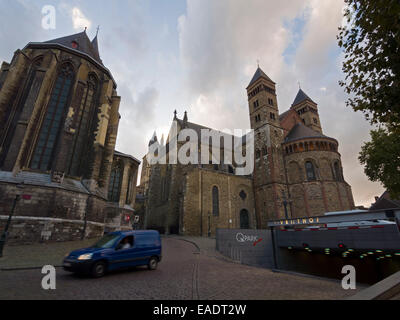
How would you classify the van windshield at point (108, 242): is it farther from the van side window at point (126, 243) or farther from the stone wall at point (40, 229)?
the stone wall at point (40, 229)

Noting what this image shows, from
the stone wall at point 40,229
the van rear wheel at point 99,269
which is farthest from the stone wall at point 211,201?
the van rear wheel at point 99,269

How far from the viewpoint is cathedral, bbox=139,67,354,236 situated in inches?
1141

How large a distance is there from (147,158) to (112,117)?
47.8 metres

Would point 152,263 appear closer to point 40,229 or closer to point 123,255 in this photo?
point 123,255

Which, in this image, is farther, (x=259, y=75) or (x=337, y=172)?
(x=259, y=75)

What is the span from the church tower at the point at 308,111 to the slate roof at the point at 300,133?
680cm

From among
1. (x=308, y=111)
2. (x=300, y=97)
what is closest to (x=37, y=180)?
(x=308, y=111)

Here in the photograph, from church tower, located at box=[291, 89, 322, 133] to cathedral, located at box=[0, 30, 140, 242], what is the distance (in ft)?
132

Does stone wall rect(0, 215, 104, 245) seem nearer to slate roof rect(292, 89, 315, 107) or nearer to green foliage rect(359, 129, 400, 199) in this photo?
green foliage rect(359, 129, 400, 199)

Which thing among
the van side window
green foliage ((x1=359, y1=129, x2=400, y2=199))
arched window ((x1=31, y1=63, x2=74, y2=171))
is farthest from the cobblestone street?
green foliage ((x1=359, y1=129, x2=400, y2=199))

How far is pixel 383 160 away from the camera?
2039 centimetres

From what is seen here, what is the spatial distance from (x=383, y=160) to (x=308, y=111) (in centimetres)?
2754
